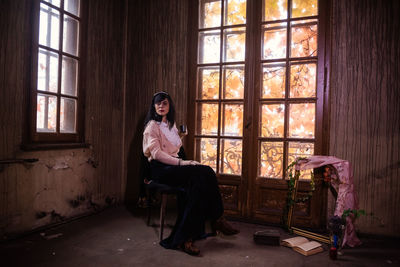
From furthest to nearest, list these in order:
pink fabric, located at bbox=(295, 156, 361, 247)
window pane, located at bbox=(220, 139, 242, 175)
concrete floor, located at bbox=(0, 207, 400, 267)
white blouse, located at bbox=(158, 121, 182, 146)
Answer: window pane, located at bbox=(220, 139, 242, 175)
white blouse, located at bbox=(158, 121, 182, 146)
pink fabric, located at bbox=(295, 156, 361, 247)
concrete floor, located at bbox=(0, 207, 400, 267)

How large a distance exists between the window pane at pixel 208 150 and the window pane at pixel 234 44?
38.3 inches

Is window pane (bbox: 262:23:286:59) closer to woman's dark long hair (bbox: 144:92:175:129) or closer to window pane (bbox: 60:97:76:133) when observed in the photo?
woman's dark long hair (bbox: 144:92:175:129)

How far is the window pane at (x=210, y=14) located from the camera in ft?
10.8

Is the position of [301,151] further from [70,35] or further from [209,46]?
[70,35]

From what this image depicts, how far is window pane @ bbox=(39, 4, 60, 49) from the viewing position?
2.57 meters

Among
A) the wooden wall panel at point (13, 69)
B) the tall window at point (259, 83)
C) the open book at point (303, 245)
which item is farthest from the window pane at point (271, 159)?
the wooden wall panel at point (13, 69)

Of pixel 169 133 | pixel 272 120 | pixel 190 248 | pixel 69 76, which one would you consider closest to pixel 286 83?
pixel 272 120

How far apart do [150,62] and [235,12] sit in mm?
1214

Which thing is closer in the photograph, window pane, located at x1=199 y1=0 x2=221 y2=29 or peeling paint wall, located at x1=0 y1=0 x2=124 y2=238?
peeling paint wall, located at x1=0 y1=0 x2=124 y2=238

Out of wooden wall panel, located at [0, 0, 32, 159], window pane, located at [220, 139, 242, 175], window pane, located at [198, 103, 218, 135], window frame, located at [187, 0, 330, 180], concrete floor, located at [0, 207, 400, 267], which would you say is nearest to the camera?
concrete floor, located at [0, 207, 400, 267]

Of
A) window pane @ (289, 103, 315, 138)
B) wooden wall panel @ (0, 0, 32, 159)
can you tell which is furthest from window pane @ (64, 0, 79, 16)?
window pane @ (289, 103, 315, 138)

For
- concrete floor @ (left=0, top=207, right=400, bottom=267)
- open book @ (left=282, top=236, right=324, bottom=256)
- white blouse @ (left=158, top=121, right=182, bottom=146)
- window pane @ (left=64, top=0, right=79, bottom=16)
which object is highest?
window pane @ (left=64, top=0, right=79, bottom=16)

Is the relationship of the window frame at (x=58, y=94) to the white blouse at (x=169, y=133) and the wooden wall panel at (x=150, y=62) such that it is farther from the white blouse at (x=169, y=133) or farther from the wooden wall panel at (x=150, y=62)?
the white blouse at (x=169, y=133)

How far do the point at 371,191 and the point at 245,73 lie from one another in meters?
1.72
